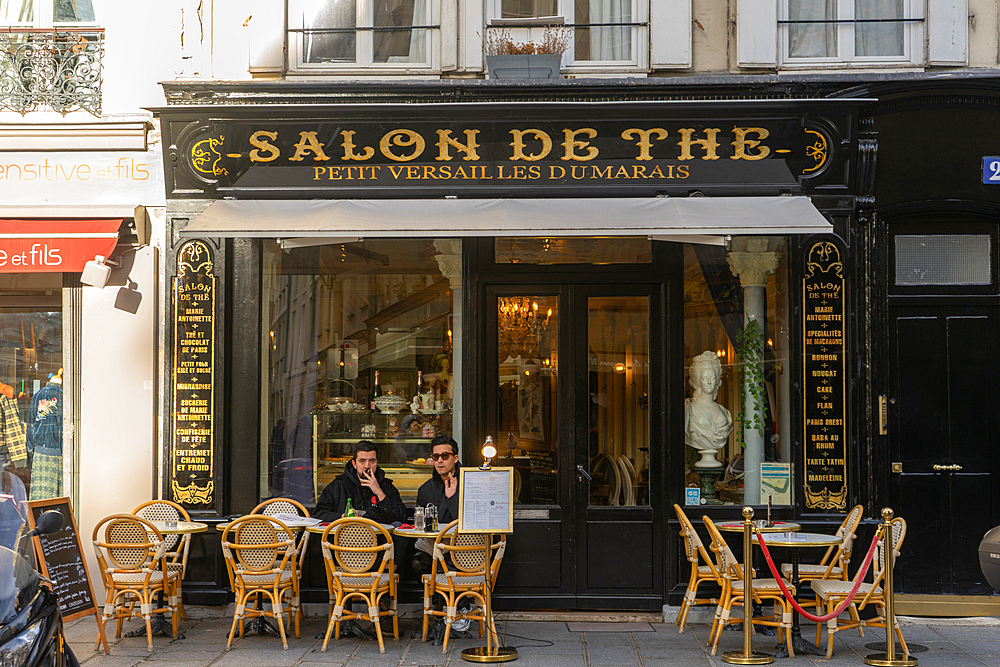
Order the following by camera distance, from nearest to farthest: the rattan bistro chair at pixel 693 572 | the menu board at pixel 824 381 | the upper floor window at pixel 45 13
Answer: the rattan bistro chair at pixel 693 572 < the menu board at pixel 824 381 < the upper floor window at pixel 45 13

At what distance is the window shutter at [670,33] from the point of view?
866cm

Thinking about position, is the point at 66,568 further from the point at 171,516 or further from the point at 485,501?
the point at 485,501

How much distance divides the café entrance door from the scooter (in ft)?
15.0

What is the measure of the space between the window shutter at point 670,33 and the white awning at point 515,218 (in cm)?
135

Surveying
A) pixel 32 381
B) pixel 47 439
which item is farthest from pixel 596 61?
pixel 47 439

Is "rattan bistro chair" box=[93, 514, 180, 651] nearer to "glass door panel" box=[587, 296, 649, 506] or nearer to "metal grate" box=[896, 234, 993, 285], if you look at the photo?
"glass door panel" box=[587, 296, 649, 506]

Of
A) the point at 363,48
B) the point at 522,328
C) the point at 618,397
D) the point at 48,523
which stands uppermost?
the point at 363,48

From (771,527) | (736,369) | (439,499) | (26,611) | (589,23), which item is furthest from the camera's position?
(589,23)

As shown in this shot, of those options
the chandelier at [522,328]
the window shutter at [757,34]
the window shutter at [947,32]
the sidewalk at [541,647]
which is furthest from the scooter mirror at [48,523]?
the window shutter at [947,32]

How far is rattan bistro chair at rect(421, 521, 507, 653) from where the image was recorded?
7324 millimetres

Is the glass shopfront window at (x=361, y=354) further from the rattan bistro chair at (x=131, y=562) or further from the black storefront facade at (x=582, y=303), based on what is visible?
the rattan bistro chair at (x=131, y=562)

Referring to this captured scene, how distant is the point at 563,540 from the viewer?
8531mm

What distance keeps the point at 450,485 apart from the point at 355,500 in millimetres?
842

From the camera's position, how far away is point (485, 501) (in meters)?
7.10
